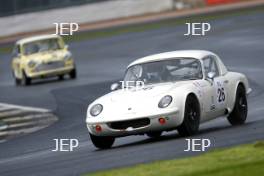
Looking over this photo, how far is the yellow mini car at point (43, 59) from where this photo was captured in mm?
32375

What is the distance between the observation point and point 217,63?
16203 mm

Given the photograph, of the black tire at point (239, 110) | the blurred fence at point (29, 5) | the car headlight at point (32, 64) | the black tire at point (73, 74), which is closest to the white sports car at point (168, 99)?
the black tire at point (239, 110)

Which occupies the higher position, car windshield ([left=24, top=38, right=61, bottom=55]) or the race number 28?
the race number 28

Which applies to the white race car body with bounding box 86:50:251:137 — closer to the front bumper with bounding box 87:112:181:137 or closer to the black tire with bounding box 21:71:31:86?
the front bumper with bounding box 87:112:181:137

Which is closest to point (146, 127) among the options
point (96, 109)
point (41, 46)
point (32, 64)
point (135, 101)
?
point (135, 101)

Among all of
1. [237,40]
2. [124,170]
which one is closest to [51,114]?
[124,170]

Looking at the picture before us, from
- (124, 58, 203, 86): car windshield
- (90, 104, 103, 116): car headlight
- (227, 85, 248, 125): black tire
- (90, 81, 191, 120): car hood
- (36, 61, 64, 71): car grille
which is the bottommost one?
Result: (36, 61, 64, 71): car grille

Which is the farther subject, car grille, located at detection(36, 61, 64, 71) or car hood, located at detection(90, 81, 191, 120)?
car grille, located at detection(36, 61, 64, 71)

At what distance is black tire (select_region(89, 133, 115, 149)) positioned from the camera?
1455 cm

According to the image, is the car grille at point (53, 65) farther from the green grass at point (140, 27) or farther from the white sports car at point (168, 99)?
the white sports car at point (168, 99)

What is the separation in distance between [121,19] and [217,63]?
3610cm

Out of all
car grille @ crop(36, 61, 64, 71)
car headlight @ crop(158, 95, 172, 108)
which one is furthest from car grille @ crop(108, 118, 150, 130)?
car grille @ crop(36, 61, 64, 71)

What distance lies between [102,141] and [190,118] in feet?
4.33

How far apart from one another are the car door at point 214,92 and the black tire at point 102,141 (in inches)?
56.8
